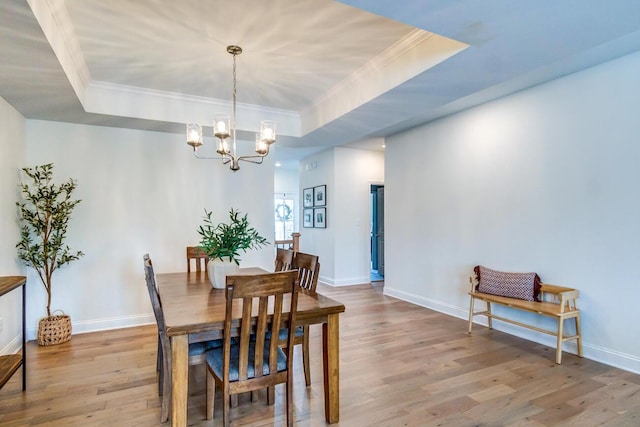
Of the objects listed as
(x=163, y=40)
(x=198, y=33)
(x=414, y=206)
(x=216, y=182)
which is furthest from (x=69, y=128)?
(x=414, y=206)

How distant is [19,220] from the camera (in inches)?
139

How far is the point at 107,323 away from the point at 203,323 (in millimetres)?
2985

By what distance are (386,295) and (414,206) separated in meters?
1.54

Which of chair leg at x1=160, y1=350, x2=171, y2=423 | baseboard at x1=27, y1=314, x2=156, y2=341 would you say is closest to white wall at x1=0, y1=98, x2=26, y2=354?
baseboard at x1=27, y1=314, x2=156, y2=341

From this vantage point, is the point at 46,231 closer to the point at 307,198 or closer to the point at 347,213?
the point at 347,213

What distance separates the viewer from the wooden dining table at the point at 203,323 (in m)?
1.80

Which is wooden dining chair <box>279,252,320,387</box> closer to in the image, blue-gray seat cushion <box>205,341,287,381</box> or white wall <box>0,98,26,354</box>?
blue-gray seat cushion <box>205,341,287,381</box>

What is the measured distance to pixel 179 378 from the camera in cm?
182

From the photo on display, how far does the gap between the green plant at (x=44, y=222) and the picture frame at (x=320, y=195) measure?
3.93 meters

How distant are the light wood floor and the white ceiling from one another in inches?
93.0

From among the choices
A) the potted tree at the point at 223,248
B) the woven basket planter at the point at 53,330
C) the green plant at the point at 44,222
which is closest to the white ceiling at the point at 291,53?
the green plant at the point at 44,222

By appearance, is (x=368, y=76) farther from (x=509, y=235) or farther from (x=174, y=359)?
(x=174, y=359)

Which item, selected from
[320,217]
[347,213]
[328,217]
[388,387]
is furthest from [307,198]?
[388,387]

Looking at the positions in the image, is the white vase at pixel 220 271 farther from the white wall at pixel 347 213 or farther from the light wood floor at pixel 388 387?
the white wall at pixel 347 213
